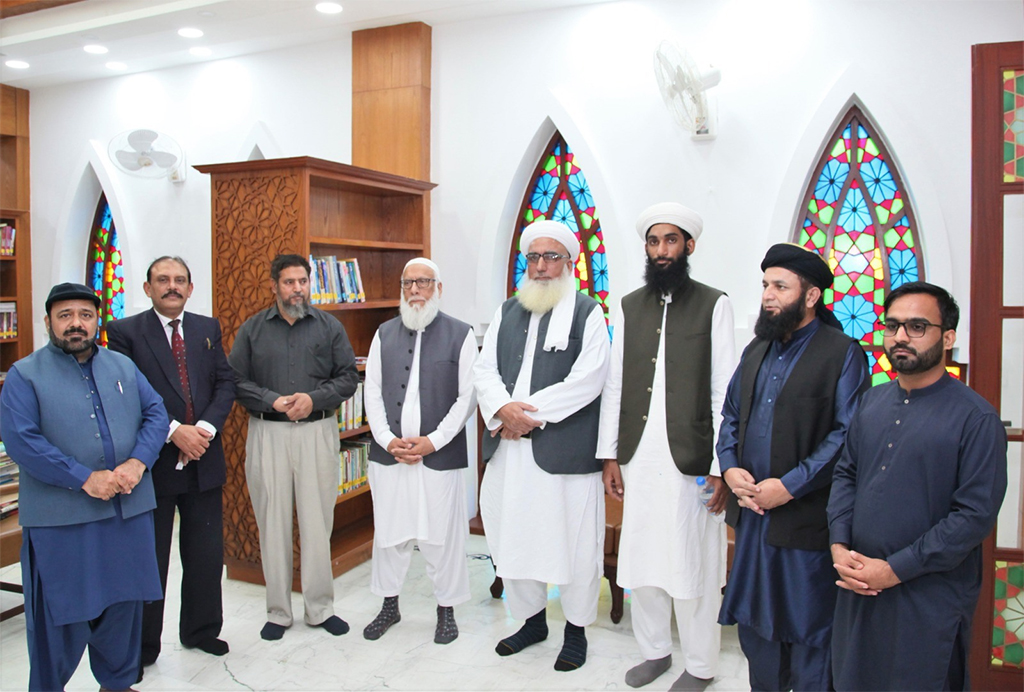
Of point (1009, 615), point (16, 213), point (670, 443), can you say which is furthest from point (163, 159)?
point (1009, 615)

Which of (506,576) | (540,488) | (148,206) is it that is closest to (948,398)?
(540,488)

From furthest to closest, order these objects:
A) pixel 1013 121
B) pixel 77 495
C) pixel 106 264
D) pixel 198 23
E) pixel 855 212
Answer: pixel 106 264 → pixel 198 23 → pixel 855 212 → pixel 1013 121 → pixel 77 495

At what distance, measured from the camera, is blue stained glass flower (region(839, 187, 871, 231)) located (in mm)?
4363

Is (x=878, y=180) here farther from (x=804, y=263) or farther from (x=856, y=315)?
(x=804, y=263)

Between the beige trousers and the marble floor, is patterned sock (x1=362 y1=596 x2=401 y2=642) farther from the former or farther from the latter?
the beige trousers

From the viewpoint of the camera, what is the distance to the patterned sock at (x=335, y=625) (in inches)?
141

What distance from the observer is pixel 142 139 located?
5.59 meters

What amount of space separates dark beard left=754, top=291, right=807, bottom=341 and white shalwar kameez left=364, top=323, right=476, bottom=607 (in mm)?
1391

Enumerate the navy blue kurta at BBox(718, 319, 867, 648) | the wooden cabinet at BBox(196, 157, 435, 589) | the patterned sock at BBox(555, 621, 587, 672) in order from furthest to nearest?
the wooden cabinet at BBox(196, 157, 435, 589) → the patterned sock at BBox(555, 621, 587, 672) → the navy blue kurta at BBox(718, 319, 867, 648)

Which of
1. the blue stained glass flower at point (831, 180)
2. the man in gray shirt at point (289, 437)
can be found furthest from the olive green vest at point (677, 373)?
the blue stained glass flower at point (831, 180)

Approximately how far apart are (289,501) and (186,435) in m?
0.61

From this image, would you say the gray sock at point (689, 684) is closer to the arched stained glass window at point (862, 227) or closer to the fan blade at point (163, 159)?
the arched stained glass window at point (862, 227)

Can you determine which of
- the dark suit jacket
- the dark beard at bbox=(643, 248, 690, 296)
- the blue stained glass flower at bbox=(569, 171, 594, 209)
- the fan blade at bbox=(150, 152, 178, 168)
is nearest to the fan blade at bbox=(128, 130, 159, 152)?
the fan blade at bbox=(150, 152, 178, 168)

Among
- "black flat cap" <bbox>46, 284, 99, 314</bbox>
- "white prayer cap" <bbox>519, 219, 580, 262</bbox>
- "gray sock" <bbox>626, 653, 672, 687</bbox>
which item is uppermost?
"white prayer cap" <bbox>519, 219, 580, 262</bbox>
